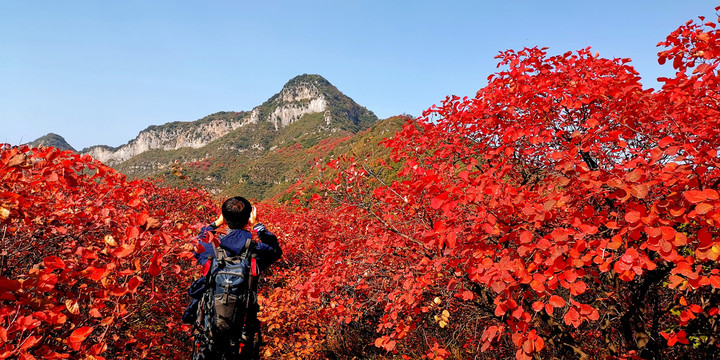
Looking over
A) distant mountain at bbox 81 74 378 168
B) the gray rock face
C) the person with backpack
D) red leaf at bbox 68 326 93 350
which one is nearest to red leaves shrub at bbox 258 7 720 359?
the person with backpack

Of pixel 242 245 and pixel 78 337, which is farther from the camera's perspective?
pixel 242 245

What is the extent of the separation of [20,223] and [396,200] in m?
3.88

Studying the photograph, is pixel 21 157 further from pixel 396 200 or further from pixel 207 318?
pixel 396 200

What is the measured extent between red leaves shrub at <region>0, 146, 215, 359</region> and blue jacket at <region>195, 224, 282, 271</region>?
201 millimetres

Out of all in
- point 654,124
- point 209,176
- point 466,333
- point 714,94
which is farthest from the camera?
point 209,176

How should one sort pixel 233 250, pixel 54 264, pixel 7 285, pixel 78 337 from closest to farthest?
pixel 7 285
pixel 78 337
pixel 54 264
pixel 233 250

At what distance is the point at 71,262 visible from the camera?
106 inches

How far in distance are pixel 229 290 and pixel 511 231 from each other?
2457 millimetres

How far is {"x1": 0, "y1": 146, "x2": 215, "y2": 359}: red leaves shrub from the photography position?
82.7 inches

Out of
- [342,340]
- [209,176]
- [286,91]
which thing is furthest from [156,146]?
[342,340]

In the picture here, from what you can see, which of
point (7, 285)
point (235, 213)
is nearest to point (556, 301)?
point (235, 213)

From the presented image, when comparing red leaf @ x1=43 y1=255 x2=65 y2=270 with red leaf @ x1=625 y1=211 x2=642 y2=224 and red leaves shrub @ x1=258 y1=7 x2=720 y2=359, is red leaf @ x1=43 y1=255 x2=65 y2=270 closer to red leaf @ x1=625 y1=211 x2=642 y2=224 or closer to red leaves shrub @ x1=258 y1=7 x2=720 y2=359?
red leaves shrub @ x1=258 y1=7 x2=720 y2=359

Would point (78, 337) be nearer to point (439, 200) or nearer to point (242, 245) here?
point (242, 245)

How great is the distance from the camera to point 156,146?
17162 centimetres
